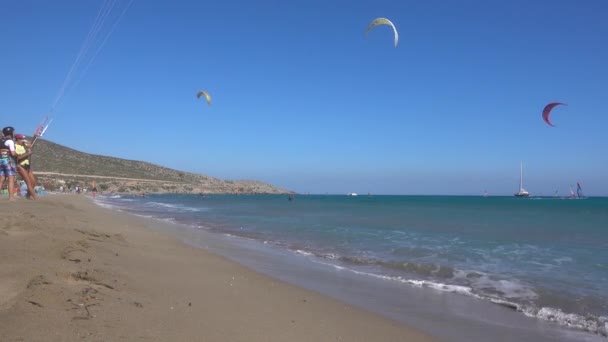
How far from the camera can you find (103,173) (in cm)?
9212

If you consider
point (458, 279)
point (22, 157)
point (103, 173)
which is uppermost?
point (103, 173)

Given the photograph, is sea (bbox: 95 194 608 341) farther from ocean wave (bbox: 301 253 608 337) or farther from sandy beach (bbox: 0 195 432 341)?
sandy beach (bbox: 0 195 432 341)

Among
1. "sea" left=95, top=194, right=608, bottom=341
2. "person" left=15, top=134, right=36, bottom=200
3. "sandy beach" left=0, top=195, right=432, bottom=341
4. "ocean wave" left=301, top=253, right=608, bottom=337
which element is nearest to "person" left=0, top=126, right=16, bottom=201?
"person" left=15, top=134, right=36, bottom=200

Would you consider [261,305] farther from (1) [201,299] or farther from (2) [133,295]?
(2) [133,295]

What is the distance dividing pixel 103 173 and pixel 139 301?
9696 cm

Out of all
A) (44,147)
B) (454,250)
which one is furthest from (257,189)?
(454,250)

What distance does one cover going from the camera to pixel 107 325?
3359 mm

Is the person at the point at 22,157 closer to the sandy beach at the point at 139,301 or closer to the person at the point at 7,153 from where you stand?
the person at the point at 7,153

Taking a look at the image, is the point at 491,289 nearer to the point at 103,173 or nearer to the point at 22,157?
the point at 22,157

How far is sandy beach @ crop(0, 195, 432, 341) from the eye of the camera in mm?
3311

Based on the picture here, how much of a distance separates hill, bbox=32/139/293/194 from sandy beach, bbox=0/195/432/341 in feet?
173

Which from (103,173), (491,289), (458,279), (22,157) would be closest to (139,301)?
(491,289)

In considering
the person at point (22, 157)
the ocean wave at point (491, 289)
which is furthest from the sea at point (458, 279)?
the person at point (22, 157)

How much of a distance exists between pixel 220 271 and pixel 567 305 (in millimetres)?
5822
